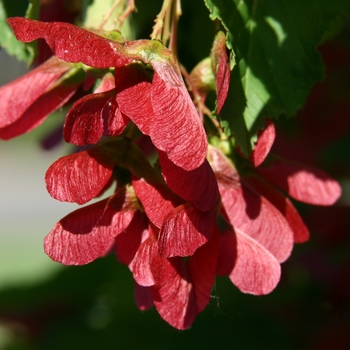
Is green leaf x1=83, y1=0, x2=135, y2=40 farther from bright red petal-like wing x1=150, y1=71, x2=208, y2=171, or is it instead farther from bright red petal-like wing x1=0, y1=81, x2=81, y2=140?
bright red petal-like wing x1=150, y1=71, x2=208, y2=171

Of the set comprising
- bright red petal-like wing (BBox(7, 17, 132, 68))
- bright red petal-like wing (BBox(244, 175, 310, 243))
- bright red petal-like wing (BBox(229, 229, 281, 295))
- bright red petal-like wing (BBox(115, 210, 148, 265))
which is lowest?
bright red petal-like wing (BBox(244, 175, 310, 243))

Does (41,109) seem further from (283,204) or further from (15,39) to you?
(283,204)

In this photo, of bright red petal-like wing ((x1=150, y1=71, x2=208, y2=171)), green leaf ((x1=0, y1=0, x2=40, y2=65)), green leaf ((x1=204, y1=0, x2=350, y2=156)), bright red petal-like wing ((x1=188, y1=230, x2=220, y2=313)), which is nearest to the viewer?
bright red petal-like wing ((x1=150, y1=71, x2=208, y2=171))

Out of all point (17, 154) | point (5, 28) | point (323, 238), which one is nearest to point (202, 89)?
point (5, 28)

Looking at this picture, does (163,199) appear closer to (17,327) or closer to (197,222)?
(197,222)

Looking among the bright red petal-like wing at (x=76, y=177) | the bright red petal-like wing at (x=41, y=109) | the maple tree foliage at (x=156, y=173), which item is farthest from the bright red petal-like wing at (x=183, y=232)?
the bright red petal-like wing at (x=41, y=109)

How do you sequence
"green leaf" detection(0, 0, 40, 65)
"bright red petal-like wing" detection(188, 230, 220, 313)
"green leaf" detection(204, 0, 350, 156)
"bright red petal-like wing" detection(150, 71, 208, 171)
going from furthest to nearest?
"green leaf" detection(0, 0, 40, 65) → "green leaf" detection(204, 0, 350, 156) → "bright red petal-like wing" detection(188, 230, 220, 313) → "bright red petal-like wing" detection(150, 71, 208, 171)

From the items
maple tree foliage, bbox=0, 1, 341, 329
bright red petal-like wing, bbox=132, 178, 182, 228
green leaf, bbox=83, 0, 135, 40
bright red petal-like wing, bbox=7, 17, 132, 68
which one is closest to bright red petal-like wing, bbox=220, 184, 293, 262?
maple tree foliage, bbox=0, 1, 341, 329
